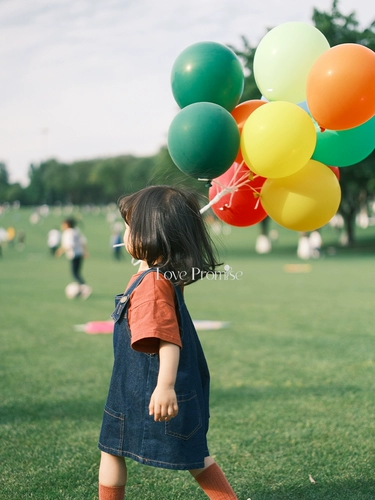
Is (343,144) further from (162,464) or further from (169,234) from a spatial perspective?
(162,464)

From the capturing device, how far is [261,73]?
12.4ft

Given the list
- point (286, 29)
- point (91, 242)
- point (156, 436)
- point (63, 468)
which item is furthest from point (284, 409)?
point (91, 242)

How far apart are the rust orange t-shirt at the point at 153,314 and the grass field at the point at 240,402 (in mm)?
386

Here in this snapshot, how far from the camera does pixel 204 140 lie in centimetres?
321

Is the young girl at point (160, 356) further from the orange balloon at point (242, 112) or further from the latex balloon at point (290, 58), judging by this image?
the latex balloon at point (290, 58)

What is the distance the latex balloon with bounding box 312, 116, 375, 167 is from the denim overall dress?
4.69 feet

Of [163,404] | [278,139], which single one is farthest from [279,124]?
[163,404]

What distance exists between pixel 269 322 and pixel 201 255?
23.5ft

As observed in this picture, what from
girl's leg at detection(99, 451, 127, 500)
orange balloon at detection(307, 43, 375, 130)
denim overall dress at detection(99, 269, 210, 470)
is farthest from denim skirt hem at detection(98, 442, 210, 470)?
orange balloon at detection(307, 43, 375, 130)

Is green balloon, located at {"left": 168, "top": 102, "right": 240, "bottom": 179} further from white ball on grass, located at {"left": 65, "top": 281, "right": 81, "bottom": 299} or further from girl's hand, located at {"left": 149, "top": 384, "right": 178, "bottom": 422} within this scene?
white ball on grass, located at {"left": 65, "top": 281, "right": 81, "bottom": 299}

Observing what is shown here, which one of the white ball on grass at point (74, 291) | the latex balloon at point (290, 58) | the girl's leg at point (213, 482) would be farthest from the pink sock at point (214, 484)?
the white ball on grass at point (74, 291)

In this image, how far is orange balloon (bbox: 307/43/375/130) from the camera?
10.5 ft

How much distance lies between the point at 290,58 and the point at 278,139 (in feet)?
2.11

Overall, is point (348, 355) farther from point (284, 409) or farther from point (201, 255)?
point (201, 255)
